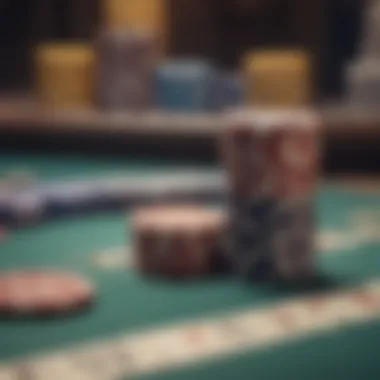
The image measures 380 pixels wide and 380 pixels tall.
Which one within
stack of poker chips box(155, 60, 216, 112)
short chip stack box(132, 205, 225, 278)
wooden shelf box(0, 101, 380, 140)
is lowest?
wooden shelf box(0, 101, 380, 140)

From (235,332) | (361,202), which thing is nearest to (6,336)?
(235,332)

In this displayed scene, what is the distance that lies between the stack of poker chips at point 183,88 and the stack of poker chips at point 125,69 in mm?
36

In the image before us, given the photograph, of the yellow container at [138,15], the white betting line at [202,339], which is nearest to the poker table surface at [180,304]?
the white betting line at [202,339]

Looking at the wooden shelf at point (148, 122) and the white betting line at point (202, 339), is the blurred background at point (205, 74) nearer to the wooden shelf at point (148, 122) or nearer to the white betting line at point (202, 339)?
the wooden shelf at point (148, 122)

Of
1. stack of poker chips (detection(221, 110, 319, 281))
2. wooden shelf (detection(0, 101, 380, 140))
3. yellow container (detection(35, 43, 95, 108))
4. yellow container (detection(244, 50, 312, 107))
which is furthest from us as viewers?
yellow container (detection(35, 43, 95, 108))

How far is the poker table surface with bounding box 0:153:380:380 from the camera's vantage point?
44.8 inches

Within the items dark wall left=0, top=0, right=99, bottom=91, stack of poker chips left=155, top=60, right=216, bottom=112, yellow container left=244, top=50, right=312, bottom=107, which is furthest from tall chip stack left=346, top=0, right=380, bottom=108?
dark wall left=0, top=0, right=99, bottom=91

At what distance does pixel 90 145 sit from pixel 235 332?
174cm

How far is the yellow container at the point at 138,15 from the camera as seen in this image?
3357mm

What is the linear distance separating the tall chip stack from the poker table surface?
2.51 feet

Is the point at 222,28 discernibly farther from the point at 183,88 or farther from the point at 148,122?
the point at 148,122

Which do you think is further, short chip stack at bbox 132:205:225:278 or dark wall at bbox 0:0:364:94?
dark wall at bbox 0:0:364:94

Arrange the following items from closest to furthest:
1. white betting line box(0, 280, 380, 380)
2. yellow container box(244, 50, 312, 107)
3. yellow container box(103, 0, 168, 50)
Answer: white betting line box(0, 280, 380, 380) < yellow container box(244, 50, 312, 107) < yellow container box(103, 0, 168, 50)

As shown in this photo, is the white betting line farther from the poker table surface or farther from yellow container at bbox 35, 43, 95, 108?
yellow container at bbox 35, 43, 95, 108
